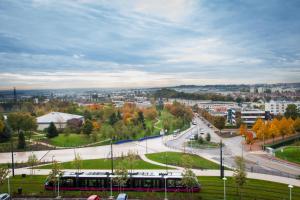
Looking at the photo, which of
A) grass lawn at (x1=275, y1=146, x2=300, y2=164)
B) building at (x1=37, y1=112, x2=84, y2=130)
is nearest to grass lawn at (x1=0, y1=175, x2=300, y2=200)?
grass lawn at (x1=275, y1=146, x2=300, y2=164)

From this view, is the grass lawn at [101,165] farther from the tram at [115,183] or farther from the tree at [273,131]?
the tree at [273,131]

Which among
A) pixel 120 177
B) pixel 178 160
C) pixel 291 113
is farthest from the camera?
pixel 291 113

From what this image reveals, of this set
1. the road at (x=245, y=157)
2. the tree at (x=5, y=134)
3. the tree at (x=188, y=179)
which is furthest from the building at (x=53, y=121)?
the tree at (x=188, y=179)

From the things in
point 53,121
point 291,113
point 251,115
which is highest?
point 291,113

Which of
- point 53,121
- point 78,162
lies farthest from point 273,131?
point 53,121

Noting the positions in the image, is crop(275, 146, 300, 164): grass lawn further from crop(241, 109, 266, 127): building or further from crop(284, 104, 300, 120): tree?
crop(241, 109, 266, 127): building

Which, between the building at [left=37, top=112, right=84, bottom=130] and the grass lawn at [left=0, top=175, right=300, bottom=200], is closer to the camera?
the grass lawn at [left=0, top=175, right=300, bottom=200]

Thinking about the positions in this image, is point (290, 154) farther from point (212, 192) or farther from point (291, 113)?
point (291, 113)
